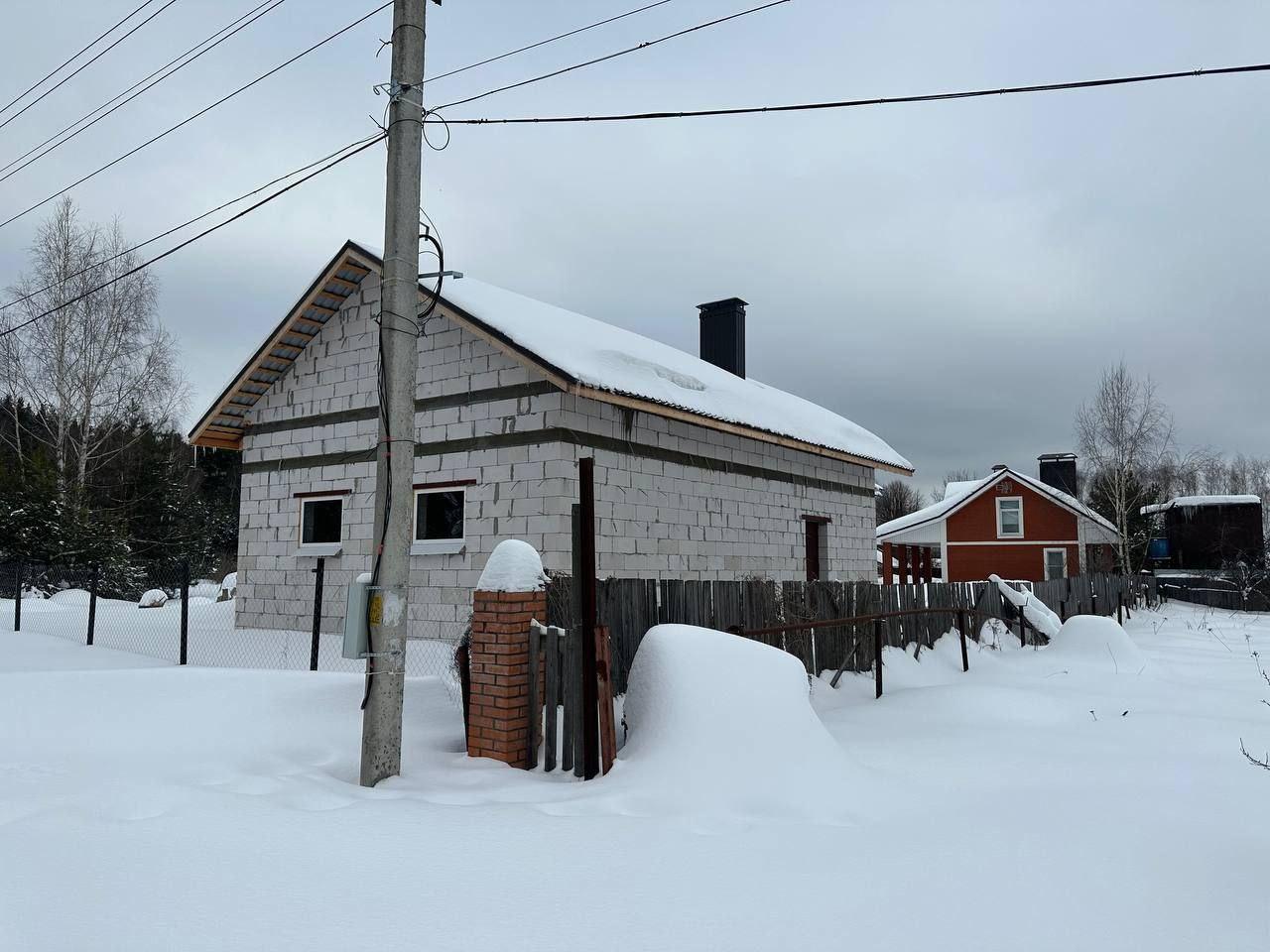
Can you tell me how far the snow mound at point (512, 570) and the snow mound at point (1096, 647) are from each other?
8361mm

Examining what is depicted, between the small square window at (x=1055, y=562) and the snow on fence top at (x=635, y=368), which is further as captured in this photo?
the small square window at (x=1055, y=562)

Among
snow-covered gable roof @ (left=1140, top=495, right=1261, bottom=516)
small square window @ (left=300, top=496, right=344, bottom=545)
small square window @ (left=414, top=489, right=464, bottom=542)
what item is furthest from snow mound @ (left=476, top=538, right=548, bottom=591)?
snow-covered gable roof @ (left=1140, top=495, right=1261, bottom=516)

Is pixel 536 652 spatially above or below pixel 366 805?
above

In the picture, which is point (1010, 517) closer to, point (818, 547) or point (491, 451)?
point (818, 547)

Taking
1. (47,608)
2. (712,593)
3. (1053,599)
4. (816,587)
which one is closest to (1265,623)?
(1053,599)

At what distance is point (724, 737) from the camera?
5.22 metres

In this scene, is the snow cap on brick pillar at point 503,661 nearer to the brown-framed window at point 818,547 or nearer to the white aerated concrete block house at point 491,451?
the white aerated concrete block house at point 491,451

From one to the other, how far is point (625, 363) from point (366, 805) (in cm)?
777

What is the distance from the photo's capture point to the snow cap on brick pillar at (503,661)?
19.2 feet

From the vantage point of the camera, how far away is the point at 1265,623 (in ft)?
73.0

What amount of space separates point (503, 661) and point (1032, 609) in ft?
39.9

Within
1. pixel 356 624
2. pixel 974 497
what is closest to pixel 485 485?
pixel 356 624

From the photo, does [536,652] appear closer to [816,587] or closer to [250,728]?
[250,728]

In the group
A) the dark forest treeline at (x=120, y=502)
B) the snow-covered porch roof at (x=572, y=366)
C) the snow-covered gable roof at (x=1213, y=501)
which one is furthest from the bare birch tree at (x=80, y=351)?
the snow-covered gable roof at (x=1213, y=501)
